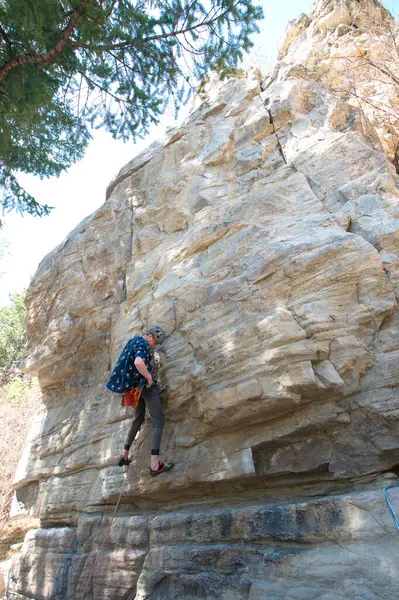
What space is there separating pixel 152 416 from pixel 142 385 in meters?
0.46

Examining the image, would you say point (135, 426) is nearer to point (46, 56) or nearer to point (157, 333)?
point (157, 333)

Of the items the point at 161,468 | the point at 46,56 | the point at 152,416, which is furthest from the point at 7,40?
the point at 161,468

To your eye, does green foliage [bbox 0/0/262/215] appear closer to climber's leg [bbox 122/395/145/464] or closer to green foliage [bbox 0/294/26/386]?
climber's leg [bbox 122/395/145/464]

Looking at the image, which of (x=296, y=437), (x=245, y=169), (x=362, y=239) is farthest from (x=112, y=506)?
(x=245, y=169)

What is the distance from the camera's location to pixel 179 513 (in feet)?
17.8

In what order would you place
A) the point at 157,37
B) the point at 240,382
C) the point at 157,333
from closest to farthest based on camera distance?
1. the point at 240,382
2. the point at 157,333
3. the point at 157,37

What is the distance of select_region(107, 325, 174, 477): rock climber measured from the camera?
5570 millimetres

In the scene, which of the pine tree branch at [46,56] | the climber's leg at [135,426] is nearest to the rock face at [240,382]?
the climber's leg at [135,426]

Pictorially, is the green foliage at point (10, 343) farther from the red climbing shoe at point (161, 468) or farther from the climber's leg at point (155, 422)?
the red climbing shoe at point (161, 468)

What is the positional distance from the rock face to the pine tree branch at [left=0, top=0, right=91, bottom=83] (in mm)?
3347

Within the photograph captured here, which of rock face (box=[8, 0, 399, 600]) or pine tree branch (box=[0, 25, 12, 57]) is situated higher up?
pine tree branch (box=[0, 25, 12, 57])

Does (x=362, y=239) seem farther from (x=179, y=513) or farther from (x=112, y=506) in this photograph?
(x=112, y=506)

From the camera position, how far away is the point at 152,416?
226 inches

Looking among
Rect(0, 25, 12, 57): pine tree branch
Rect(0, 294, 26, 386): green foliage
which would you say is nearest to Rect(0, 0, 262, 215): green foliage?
Rect(0, 25, 12, 57): pine tree branch
